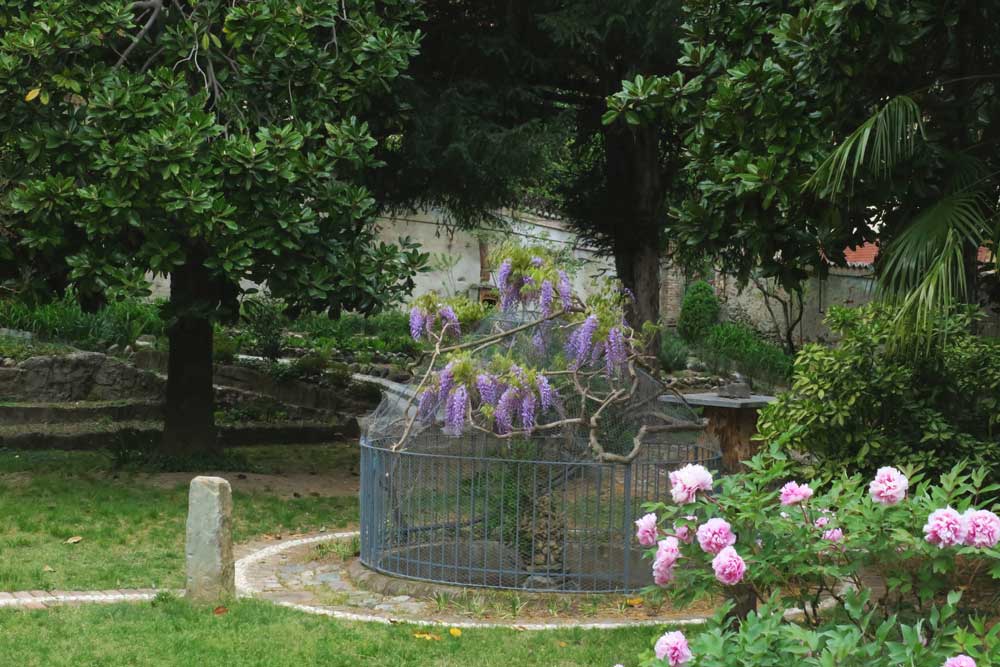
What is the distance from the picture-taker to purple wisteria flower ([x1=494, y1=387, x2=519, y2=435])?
8031 mm

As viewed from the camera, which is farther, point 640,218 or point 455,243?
point 455,243

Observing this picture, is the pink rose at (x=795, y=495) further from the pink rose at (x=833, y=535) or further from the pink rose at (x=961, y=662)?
the pink rose at (x=961, y=662)

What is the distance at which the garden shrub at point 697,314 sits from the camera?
78.4ft

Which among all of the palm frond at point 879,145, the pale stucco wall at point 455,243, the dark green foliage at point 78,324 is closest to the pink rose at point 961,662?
the palm frond at point 879,145

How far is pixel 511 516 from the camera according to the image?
8.27 m

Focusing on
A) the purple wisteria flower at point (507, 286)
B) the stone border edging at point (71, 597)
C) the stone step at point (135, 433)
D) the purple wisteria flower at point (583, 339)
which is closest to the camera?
the stone border edging at point (71, 597)

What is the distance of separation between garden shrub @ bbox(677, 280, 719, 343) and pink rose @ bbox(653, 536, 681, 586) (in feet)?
61.4

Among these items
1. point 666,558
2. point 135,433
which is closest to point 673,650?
point 666,558

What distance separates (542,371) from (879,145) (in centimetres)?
267

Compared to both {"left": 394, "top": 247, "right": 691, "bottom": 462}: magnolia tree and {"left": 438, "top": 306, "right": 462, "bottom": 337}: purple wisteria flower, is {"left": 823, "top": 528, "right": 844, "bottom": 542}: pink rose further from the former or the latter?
{"left": 438, "top": 306, "right": 462, "bottom": 337}: purple wisteria flower

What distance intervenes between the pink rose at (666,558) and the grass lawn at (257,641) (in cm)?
106

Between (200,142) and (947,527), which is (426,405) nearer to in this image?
(200,142)

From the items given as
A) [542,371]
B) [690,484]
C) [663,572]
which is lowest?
[663,572]

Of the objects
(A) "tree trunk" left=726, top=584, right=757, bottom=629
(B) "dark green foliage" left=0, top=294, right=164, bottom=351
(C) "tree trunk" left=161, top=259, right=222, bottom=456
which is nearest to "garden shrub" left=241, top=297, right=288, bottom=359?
(B) "dark green foliage" left=0, top=294, right=164, bottom=351
